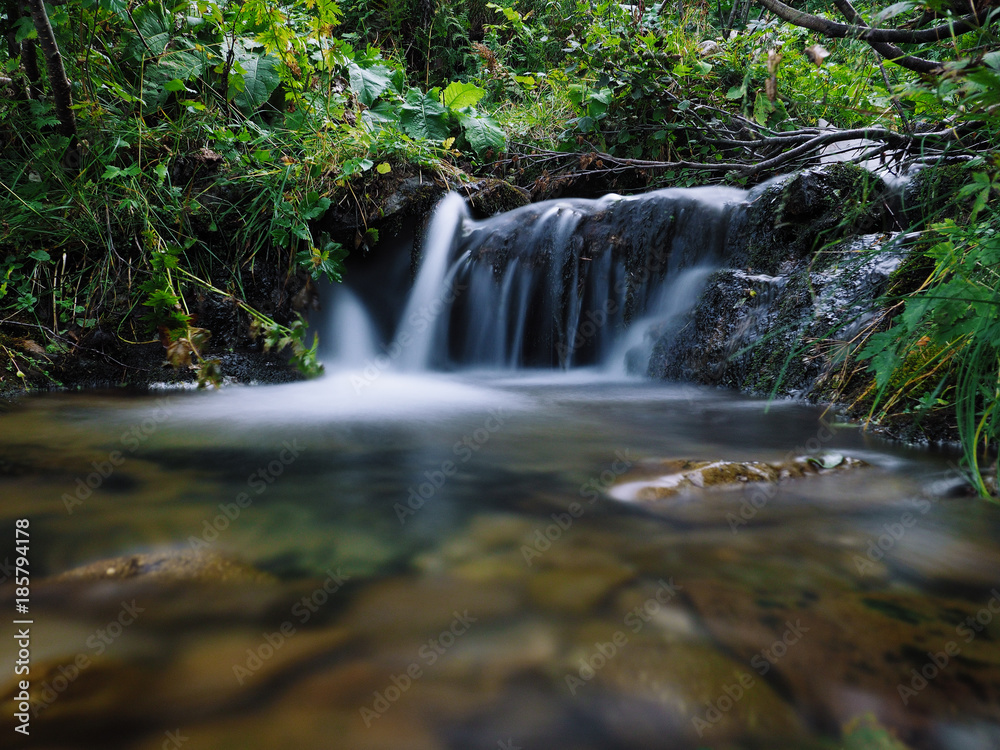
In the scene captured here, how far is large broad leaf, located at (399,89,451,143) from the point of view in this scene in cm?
565

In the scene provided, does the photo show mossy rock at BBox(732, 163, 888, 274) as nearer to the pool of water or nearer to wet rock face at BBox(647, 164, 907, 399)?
wet rock face at BBox(647, 164, 907, 399)

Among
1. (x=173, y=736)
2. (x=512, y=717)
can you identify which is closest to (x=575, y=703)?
(x=512, y=717)

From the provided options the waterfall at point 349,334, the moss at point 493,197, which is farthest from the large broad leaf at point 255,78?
the moss at point 493,197

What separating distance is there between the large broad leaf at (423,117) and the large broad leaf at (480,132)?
25cm

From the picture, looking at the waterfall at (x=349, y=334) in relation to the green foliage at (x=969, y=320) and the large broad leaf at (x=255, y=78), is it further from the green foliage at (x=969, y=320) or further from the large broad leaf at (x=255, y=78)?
the green foliage at (x=969, y=320)

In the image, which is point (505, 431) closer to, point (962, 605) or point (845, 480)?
point (845, 480)

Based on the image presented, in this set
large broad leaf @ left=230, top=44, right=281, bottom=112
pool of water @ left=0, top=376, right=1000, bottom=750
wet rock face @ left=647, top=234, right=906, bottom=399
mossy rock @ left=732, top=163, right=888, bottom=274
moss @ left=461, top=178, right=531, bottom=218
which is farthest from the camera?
moss @ left=461, top=178, right=531, bottom=218

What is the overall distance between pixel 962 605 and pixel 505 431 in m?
1.87

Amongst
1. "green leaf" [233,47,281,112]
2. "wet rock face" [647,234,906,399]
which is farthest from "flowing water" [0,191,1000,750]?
"green leaf" [233,47,281,112]

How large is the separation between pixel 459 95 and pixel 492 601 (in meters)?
5.59

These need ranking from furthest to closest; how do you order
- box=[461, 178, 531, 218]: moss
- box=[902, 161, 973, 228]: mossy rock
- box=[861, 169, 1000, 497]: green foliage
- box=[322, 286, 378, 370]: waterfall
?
box=[461, 178, 531, 218]: moss → box=[322, 286, 378, 370]: waterfall → box=[902, 161, 973, 228]: mossy rock → box=[861, 169, 1000, 497]: green foliage

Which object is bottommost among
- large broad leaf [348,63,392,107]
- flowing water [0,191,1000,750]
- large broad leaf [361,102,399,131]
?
flowing water [0,191,1000,750]

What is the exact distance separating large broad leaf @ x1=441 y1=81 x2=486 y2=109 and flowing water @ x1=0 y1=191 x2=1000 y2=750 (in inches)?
165

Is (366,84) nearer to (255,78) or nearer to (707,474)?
(255,78)
